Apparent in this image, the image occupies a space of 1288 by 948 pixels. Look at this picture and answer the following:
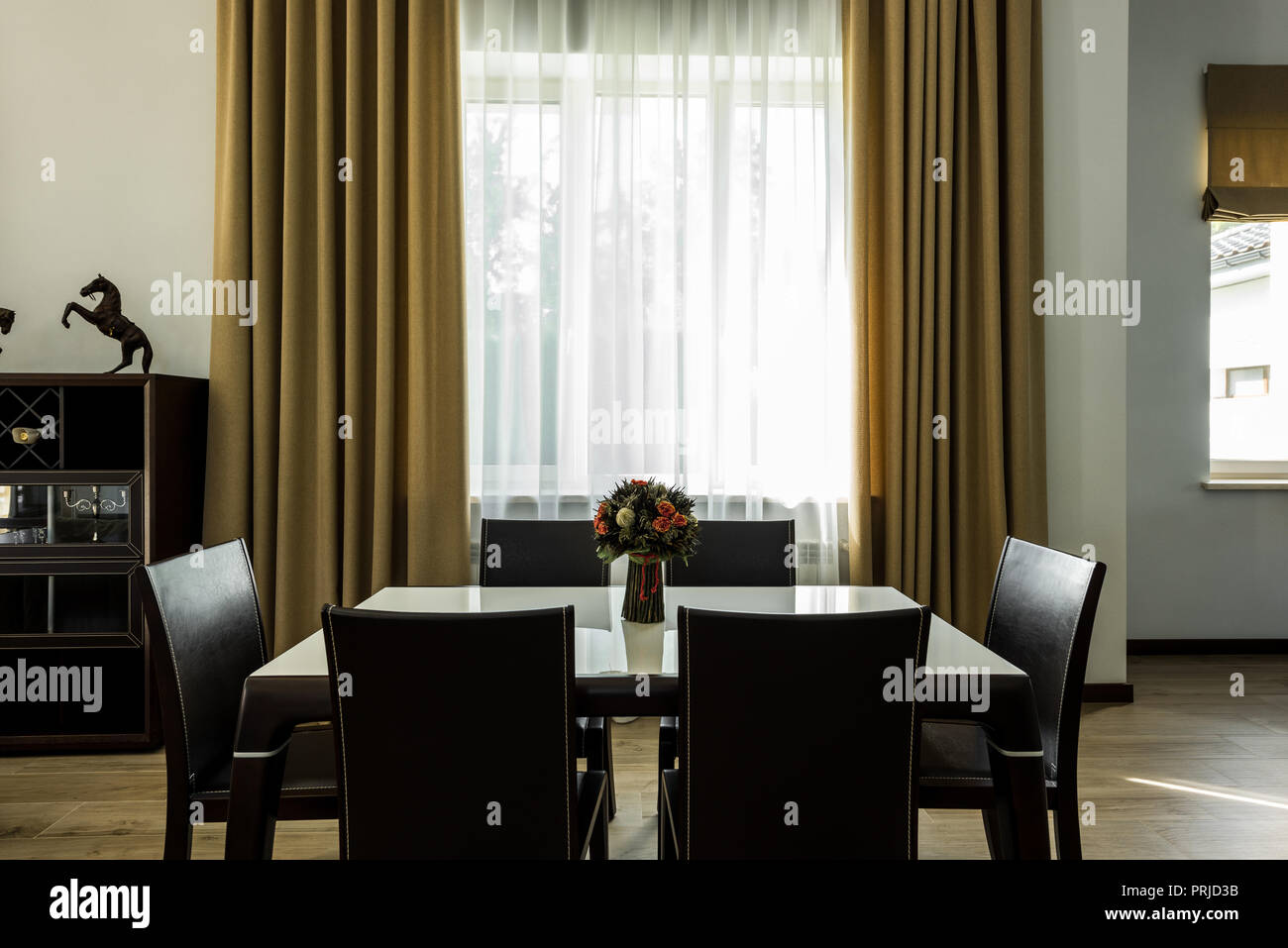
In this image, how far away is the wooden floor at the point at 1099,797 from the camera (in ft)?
7.10

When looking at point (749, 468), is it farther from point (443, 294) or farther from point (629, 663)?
point (629, 663)

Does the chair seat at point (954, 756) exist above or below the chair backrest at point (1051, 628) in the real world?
below

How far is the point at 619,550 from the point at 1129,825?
1.73m

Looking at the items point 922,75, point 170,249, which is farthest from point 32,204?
point 922,75

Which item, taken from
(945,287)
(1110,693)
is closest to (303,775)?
(945,287)

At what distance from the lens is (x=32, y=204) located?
126 inches

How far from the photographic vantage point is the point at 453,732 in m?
1.20

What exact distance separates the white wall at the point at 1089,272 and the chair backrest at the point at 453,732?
9.25ft

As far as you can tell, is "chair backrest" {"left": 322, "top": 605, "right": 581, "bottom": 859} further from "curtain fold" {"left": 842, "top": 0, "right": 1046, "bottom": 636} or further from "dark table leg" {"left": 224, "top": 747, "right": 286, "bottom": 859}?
"curtain fold" {"left": 842, "top": 0, "right": 1046, "bottom": 636}

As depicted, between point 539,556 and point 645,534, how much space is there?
0.77 metres

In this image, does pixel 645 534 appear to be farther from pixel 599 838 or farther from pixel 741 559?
pixel 741 559
